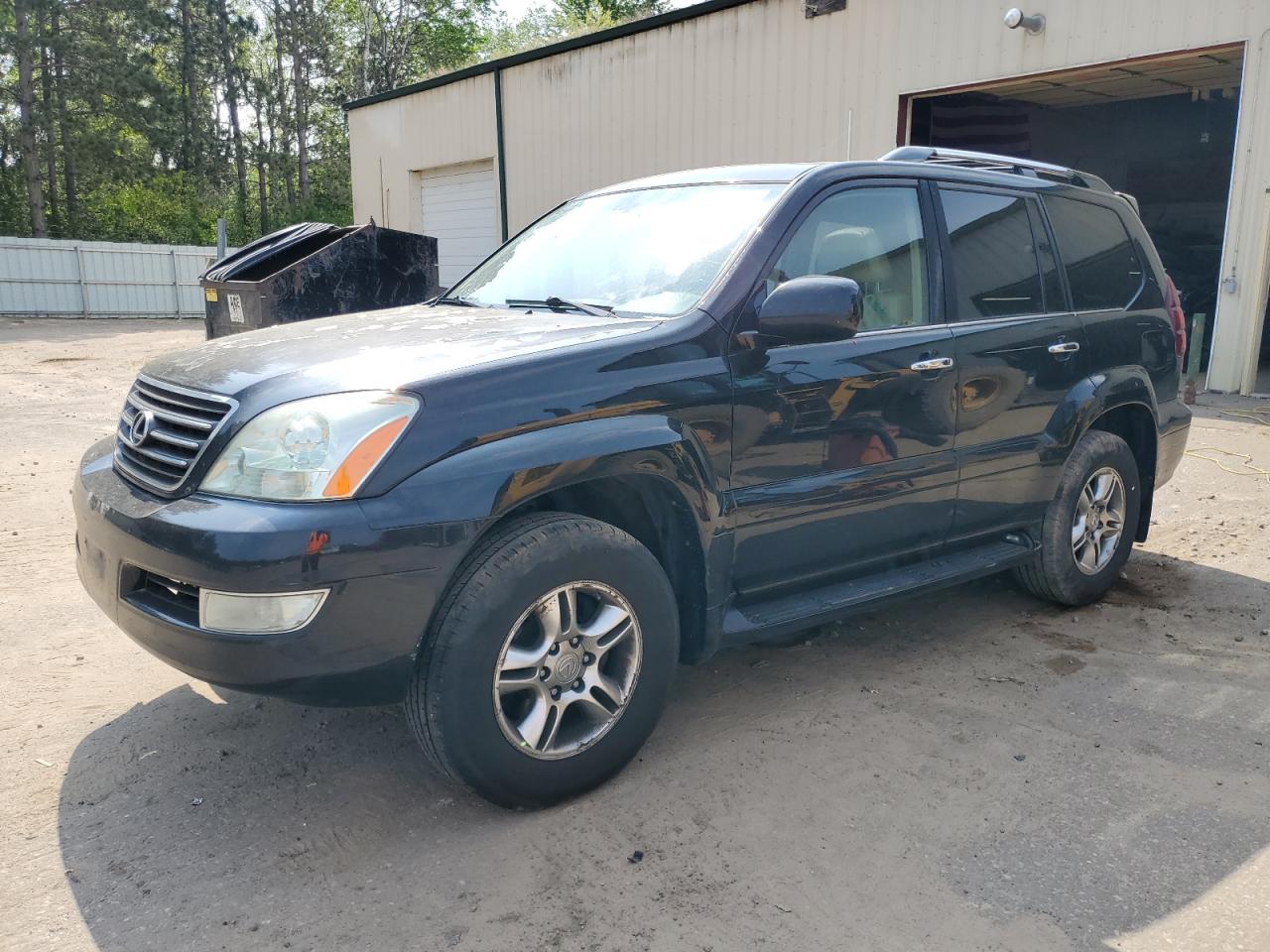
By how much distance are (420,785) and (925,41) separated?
11.6 m

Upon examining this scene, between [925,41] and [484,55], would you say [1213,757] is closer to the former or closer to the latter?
[925,41]

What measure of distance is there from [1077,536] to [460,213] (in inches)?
664

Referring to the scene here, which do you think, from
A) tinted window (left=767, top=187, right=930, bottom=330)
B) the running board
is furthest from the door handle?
the running board

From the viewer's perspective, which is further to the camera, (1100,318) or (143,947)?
(1100,318)

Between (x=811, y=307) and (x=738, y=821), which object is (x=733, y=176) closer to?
(x=811, y=307)

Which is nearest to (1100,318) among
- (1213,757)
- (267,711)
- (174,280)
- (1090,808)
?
(1213,757)

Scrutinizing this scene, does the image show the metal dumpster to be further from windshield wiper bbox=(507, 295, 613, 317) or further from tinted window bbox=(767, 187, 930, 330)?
tinted window bbox=(767, 187, 930, 330)

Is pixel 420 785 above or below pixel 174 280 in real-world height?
below

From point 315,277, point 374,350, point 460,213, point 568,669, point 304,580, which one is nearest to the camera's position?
point 304,580

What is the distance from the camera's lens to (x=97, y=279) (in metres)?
26.4

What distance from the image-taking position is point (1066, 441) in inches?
171

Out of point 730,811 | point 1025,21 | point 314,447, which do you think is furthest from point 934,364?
point 1025,21

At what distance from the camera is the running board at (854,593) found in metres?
3.28

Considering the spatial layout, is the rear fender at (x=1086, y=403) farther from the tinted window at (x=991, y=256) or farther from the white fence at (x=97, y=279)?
the white fence at (x=97, y=279)
